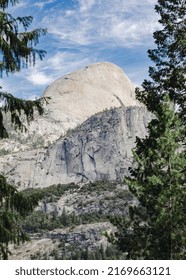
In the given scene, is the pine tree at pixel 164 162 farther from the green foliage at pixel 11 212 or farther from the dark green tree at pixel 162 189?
the green foliage at pixel 11 212

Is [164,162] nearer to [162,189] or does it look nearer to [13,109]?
[162,189]

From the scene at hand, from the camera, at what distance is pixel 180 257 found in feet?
61.2

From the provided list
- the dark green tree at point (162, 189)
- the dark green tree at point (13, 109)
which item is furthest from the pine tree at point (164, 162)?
the dark green tree at point (13, 109)

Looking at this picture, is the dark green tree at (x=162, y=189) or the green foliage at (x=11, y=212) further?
the dark green tree at (x=162, y=189)

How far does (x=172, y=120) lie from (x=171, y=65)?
8.76 feet

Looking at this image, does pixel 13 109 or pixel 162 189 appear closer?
pixel 13 109

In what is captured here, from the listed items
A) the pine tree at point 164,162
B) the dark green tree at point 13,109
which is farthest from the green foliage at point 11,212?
the pine tree at point 164,162

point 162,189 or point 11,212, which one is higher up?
point 162,189

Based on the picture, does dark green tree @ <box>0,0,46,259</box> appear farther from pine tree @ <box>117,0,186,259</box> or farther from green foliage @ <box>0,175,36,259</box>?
pine tree @ <box>117,0,186,259</box>

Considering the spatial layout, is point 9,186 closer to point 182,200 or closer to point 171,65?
point 182,200

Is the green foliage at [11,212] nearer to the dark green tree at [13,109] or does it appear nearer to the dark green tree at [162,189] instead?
the dark green tree at [13,109]

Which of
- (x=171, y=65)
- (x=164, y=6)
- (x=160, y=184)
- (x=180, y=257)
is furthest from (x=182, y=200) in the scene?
(x=164, y=6)

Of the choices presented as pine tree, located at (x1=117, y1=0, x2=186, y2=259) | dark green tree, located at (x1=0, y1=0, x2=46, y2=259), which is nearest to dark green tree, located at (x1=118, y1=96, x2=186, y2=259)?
pine tree, located at (x1=117, y1=0, x2=186, y2=259)

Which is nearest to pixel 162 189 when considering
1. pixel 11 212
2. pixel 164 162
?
pixel 164 162
